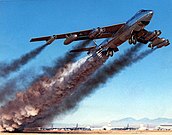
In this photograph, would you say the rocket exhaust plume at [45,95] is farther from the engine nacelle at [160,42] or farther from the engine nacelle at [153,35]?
the engine nacelle at [160,42]

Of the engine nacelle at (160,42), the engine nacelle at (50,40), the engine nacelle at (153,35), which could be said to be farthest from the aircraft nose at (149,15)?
the engine nacelle at (50,40)

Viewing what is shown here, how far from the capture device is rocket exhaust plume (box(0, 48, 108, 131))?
176 feet

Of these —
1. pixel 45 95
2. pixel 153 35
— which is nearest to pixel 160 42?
pixel 153 35

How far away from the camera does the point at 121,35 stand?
153ft

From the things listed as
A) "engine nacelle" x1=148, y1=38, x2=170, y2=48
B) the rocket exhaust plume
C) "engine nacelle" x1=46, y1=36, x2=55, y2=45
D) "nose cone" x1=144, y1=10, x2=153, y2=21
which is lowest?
the rocket exhaust plume

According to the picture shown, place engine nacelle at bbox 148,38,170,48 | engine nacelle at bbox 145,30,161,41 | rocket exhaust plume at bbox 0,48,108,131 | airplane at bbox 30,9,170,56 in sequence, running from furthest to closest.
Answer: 1. rocket exhaust plume at bbox 0,48,108,131
2. engine nacelle at bbox 148,38,170,48
3. engine nacelle at bbox 145,30,161,41
4. airplane at bbox 30,9,170,56

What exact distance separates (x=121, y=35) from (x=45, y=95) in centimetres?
1923

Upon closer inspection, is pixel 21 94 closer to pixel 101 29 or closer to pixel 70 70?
pixel 70 70

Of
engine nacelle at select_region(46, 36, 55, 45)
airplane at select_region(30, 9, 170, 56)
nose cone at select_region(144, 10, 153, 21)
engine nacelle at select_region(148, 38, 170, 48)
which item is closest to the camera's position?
nose cone at select_region(144, 10, 153, 21)

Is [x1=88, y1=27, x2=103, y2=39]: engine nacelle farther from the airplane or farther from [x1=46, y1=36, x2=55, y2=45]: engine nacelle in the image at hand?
[x1=46, y1=36, x2=55, y2=45]: engine nacelle

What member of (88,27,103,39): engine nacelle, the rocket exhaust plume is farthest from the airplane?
the rocket exhaust plume

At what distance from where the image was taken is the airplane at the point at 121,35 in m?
44.7

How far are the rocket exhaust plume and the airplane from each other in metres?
2.49

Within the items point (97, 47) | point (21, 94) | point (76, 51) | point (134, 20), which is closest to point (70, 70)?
point (76, 51)
